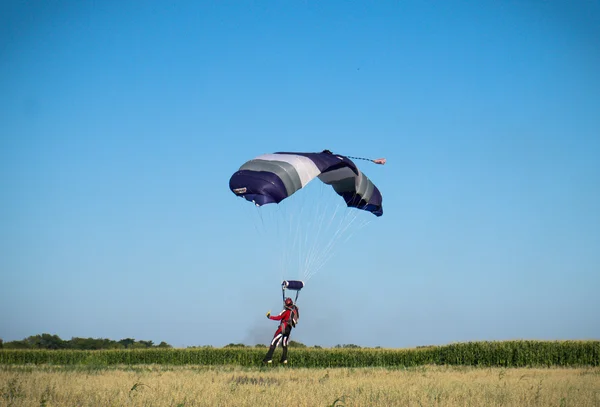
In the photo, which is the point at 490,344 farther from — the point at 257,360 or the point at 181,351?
the point at 181,351

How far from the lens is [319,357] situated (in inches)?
1382

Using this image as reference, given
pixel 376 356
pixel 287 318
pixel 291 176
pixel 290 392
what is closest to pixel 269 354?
pixel 287 318

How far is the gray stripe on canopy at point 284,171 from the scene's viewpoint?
17828 mm

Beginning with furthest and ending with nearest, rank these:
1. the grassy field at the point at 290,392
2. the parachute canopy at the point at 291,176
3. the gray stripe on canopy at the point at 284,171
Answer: the gray stripe on canopy at the point at 284,171
the parachute canopy at the point at 291,176
the grassy field at the point at 290,392

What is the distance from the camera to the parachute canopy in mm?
17500

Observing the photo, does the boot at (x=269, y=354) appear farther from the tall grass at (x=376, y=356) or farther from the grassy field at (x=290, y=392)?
the tall grass at (x=376, y=356)

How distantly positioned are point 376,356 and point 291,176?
19.1m

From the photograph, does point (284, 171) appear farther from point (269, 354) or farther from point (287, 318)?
point (269, 354)

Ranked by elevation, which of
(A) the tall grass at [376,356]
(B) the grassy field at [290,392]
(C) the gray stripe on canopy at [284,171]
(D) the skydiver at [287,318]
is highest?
(C) the gray stripe on canopy at [284,171]

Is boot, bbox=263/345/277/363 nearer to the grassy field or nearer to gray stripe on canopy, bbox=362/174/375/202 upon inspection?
the grassy field

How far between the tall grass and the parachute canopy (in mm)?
13650

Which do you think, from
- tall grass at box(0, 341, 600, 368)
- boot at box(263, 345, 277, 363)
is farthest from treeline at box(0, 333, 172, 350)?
boot at box(263, 345, 277, 363)

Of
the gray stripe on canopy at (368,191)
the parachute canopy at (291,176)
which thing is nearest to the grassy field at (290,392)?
the parachute canopy at (291,176)

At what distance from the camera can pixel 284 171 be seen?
17.9 m
